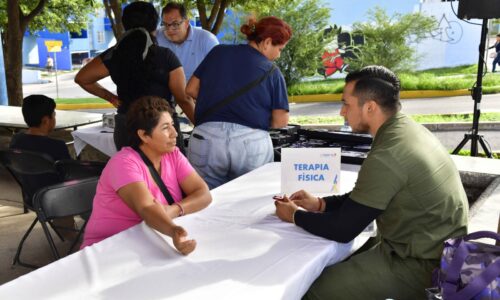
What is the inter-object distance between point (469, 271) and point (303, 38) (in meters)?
14.1

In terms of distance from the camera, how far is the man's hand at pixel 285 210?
6.59 ft

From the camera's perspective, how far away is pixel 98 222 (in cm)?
212

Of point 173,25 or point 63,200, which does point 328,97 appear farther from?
point 63,200

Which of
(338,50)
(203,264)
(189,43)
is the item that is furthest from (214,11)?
(338,50)

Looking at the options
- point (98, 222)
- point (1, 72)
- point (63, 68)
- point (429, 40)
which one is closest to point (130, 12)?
point (98, 222)

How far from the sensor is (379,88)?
1888 mm

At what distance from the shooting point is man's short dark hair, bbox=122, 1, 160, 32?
2875 millimetres

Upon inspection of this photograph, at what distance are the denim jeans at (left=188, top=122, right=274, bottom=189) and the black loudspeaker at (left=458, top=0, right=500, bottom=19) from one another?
337 centimetres

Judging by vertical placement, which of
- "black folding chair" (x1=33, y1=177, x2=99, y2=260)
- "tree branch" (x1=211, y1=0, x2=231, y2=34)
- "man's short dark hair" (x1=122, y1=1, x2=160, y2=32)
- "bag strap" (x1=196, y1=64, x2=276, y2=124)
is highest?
"tree branch" (x1=211, y1=0, x2=231, y2=34)

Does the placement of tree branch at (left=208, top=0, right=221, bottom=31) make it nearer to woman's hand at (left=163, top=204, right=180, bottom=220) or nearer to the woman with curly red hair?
the woman with curly red hair

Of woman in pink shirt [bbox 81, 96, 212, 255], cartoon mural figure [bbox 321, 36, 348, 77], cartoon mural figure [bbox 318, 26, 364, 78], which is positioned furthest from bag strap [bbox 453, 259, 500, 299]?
cartoon mural figure [bbox 321, 36, 348, 77]

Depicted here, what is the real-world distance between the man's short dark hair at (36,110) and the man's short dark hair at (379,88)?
236 cm

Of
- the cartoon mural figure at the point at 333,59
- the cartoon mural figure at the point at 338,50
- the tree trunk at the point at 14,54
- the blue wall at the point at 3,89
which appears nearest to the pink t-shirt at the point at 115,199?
the tree trunk at the point at 14,54

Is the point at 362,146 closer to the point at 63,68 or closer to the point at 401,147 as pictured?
the point at 401,147
